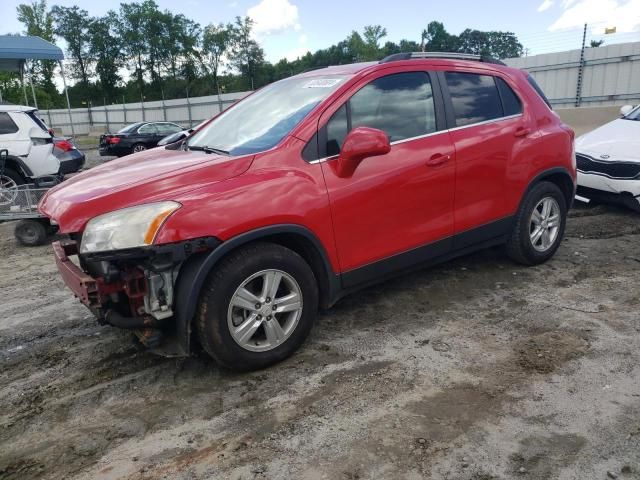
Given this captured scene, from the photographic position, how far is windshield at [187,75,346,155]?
11.4ft

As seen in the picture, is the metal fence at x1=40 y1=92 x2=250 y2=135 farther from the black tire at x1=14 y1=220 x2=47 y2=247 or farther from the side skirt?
the side skirt

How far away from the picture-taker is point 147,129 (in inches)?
786

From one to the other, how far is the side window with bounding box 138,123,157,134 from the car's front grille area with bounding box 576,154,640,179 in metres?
16.7

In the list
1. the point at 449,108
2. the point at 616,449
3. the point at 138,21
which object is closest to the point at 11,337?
the point at 449,108

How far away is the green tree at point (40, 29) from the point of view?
57500 millimetres

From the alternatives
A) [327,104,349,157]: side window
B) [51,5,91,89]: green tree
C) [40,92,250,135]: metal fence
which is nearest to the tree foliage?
[51,5,91,89]: green tree

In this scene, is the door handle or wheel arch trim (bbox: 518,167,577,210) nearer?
the door handle

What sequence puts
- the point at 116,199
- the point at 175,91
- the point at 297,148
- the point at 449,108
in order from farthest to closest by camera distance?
the point at 175,91 → the point at 449,108 → the point at 297,148 → the point at 116,199

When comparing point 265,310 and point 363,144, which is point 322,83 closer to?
point 363,144

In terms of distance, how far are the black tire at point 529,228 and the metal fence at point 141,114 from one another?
26445 mm

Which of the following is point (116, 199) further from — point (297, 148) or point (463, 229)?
point (463, 229)

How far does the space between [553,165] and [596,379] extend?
7.58ft

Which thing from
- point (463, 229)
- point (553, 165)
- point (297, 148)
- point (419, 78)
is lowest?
point (463, 229)

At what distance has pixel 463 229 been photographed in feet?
Result: 13.7
